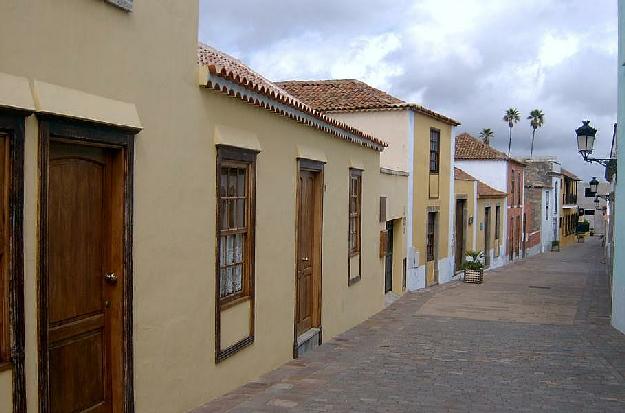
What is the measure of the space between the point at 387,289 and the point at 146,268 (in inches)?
535

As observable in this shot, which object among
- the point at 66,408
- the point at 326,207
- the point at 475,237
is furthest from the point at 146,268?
the point at 475,237

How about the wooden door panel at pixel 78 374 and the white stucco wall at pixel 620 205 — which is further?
the white stucco wall at pixel 620 205

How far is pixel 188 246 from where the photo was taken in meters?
6.25

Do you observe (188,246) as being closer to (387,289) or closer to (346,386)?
(346,386)

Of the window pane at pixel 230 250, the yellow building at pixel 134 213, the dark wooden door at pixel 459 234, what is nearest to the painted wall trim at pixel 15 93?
the yellow building at pixel 134 213

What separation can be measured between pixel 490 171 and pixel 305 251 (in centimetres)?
2813

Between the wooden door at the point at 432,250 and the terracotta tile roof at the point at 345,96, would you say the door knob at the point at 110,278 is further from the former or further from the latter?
the wooden door at the point at 432,250

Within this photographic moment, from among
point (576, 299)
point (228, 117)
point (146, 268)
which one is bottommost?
point (576, 299)

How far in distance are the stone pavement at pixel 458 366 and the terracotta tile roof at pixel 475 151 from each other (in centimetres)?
2034

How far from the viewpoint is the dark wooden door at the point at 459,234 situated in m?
27.2

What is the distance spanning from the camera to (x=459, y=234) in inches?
1084

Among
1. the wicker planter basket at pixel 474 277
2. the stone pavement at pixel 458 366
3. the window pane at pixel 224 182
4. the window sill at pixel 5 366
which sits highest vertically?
the window pane at pixel 224 182

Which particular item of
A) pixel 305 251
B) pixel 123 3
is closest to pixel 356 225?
pixel 305 251

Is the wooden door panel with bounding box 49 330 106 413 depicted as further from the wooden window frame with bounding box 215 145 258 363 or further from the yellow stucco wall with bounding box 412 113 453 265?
the yellow stucco wall with bounding box 412 113 453 265
